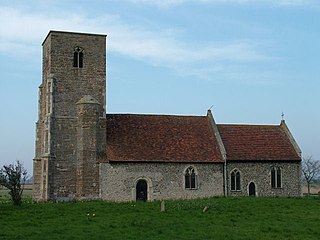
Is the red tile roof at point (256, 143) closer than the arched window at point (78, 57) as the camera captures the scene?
No

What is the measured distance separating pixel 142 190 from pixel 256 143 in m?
12.2

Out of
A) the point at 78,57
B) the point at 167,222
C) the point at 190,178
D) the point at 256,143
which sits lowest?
the point at 167,222

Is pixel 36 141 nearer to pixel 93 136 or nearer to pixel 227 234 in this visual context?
pixel 93 136

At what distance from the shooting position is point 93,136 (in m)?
43.0

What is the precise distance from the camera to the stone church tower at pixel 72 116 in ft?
139

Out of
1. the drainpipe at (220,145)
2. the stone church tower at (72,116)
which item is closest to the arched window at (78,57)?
the stone church tower at (72,116)

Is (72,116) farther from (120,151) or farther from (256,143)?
(256,143)

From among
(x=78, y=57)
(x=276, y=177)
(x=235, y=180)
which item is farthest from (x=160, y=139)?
(x=276, y=177)

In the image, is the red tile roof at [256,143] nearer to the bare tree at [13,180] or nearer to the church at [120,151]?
the church at [120,151]

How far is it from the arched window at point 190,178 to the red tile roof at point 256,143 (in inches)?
139

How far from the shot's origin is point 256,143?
48562 millimetres

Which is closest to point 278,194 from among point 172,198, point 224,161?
point 224,161

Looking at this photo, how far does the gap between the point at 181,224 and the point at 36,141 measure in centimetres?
2477

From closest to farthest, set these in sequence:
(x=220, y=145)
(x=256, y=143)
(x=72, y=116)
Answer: (x=72, y=116) < (x=220, y=145) < (x=256, y=143)
